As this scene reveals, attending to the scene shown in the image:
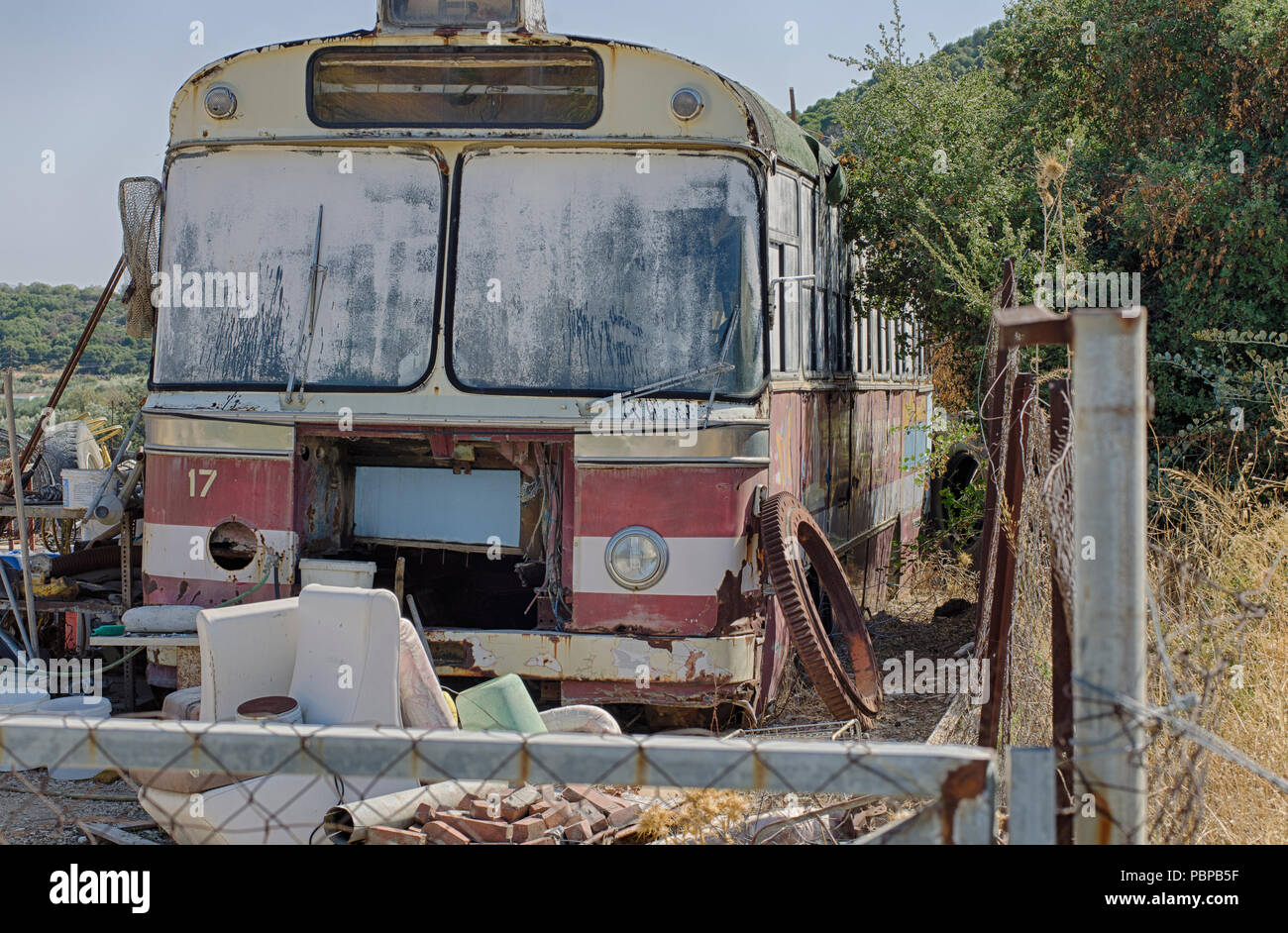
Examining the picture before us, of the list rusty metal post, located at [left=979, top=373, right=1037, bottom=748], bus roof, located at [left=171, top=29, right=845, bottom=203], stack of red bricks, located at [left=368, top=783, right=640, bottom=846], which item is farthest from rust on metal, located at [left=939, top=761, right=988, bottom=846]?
bus roof, located at [left=171, top=29, right=845, bottom=203]

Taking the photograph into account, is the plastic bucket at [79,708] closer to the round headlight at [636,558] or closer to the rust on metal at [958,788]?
the round headlight at [636,558]

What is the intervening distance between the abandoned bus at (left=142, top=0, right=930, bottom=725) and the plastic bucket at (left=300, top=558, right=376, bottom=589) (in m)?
0.02

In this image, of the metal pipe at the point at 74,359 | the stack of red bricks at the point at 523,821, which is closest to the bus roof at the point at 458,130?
the metal pipe at the point at 74,359

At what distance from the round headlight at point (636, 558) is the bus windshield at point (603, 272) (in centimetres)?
66

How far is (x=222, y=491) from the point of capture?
5.88m

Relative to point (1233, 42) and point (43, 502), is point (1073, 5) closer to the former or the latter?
point (1233, 42)

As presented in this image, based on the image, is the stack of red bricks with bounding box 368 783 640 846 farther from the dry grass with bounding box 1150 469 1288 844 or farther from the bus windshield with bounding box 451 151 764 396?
the bus windshield with bounding box 451 151 764 396

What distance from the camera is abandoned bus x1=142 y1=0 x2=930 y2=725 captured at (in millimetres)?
5605

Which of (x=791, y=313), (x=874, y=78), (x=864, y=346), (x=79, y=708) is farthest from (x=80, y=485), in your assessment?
(x=874, y=78)

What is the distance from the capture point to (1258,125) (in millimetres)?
9016

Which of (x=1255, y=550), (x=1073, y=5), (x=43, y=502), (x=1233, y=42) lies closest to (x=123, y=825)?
(x=43, y=502)

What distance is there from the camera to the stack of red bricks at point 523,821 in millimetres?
4172

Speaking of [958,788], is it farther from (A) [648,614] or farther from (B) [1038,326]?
(A) [648,614]
